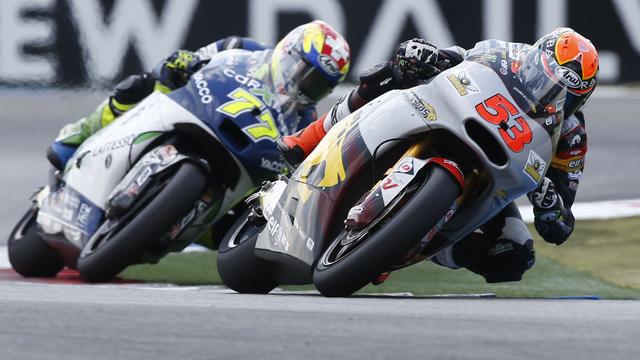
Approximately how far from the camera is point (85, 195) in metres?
7.16

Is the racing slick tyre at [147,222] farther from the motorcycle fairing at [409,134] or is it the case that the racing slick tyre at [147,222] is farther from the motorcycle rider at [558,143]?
the motorcycle fairing at [409,134]

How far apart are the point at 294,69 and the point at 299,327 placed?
9.69 ft

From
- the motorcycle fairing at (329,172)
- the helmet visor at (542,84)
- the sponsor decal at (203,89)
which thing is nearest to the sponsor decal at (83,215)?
the sponsor decal at (203,89)

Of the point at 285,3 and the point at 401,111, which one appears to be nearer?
the point at 401,111

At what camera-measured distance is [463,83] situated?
543cm

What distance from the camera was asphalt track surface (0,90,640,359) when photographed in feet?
12.5

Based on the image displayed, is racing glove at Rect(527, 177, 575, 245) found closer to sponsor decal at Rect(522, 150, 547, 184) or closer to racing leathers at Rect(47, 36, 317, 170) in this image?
sponsor decal at Rect(522, 150, 547, 184)

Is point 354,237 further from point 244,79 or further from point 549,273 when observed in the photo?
point 549,273

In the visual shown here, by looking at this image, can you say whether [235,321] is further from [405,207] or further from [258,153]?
[258,153]

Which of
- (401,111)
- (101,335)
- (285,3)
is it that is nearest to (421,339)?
(101,335)

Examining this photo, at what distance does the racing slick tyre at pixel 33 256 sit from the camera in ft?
24.6

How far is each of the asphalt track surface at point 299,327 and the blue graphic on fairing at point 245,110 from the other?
1329 millimetres

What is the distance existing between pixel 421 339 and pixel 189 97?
3323 millimetres

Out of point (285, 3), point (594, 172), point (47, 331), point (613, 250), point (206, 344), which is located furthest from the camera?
point (285, 3)
